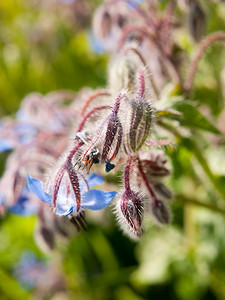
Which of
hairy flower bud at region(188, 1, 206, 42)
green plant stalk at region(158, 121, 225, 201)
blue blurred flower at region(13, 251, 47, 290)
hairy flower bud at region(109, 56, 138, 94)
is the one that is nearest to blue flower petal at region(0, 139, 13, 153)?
hairy flower bud at region(109, 56, 138, 94)

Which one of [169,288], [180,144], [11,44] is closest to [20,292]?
[169,288]

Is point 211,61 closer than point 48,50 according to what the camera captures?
Yes

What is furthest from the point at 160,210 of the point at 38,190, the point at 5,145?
the point at 5,145

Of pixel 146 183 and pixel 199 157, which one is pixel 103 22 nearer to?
pixel 199 157

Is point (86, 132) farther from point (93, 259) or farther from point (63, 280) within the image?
point (93, 259)

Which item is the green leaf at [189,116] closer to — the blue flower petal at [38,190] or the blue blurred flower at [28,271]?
the blue flower petal at [38,190]

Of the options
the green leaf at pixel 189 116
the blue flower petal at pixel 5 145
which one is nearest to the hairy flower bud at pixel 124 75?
the green leaf at pixel 189 116
